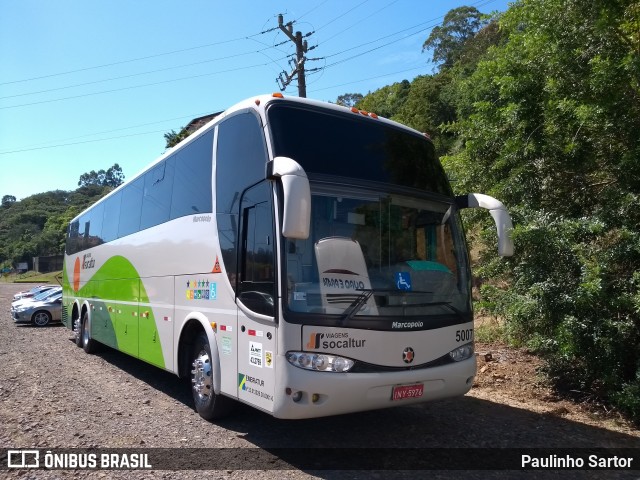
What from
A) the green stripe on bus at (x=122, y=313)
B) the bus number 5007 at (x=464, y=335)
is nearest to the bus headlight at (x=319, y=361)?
the bus number 5007 at (x=464, y=335)

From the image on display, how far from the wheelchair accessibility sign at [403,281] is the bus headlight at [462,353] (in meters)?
0.88

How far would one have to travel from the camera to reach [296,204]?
4.32 metres

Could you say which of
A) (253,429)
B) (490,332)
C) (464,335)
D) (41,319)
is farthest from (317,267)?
(41,319)

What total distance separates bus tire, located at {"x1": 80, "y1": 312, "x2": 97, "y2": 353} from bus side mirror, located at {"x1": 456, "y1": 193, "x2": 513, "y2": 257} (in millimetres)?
9577

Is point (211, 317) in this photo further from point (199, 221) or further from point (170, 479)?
point (170, 479)

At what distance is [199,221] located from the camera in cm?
662

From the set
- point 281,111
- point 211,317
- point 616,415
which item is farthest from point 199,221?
point 616,415

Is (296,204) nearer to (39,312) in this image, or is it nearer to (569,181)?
(569,181)

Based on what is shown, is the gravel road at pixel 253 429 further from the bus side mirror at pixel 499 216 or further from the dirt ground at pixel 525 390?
the bus side mirror at pixel 499 216

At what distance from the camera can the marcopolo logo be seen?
4680 millimetres

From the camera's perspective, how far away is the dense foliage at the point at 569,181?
6438 millimetres

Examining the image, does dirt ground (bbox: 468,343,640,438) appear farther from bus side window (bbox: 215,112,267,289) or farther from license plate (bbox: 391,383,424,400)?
bus side window (bbox: 215,112,267,289)

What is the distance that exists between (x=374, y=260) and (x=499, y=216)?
179 centimetres

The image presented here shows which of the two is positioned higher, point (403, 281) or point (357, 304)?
point (403, 281)
